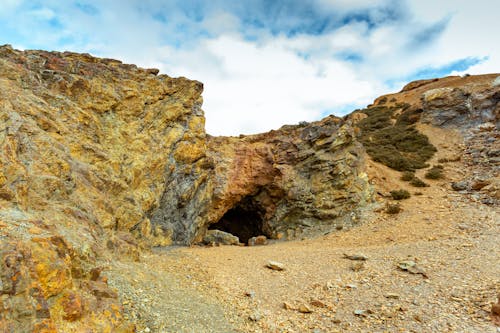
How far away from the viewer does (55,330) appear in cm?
402

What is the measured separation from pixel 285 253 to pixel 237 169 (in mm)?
11023

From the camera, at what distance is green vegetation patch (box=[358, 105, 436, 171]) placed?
23927mm

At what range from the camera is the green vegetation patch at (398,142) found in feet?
78.5

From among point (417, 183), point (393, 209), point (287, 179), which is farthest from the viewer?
point (287, 179)

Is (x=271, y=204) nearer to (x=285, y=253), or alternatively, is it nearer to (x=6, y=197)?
(x=285, y=253)

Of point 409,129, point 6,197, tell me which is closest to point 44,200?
point 6,197

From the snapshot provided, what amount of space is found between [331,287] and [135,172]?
31.0ft

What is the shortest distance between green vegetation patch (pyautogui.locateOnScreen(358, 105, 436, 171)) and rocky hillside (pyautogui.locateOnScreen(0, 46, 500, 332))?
183 mm

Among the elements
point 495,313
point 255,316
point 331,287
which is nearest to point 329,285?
point 331,287

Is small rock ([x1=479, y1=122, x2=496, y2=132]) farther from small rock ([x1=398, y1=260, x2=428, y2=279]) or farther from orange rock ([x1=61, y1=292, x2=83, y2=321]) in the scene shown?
orange rock ([x1=61, y1=292, x2=83, y2=321])

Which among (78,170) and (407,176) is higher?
(407,176)

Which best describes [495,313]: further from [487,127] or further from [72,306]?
[487,127]

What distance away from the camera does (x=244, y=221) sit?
2653 centimetres

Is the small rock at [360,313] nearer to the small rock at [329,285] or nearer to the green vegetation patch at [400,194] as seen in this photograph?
the small rock at [329,285]
